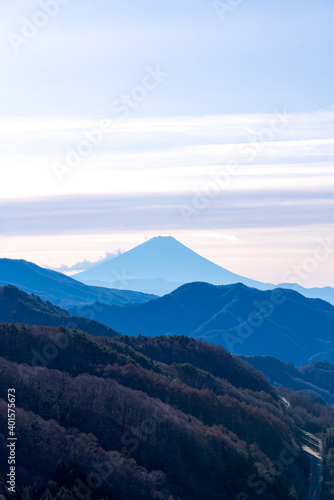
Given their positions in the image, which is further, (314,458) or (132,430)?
(314,458)

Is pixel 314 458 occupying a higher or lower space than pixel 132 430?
higher

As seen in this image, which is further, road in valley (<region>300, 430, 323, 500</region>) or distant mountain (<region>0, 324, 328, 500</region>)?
road in valley (<region>300, 430, 323, 500</region>)

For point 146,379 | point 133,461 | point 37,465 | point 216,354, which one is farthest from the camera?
point 216,354

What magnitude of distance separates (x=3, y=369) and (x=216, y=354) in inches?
3366

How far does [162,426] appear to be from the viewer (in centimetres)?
9738

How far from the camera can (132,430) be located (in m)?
94.9

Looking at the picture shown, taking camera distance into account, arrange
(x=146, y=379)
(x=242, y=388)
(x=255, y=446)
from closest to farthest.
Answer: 1. (x=255, y=446)
2. (x=146, y=379)
3. (x=242, y=388)

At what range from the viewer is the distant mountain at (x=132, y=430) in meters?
78.9

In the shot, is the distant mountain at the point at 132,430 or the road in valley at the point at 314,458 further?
the road in valley at the point at 314,458

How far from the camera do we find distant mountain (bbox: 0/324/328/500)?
7888 cm

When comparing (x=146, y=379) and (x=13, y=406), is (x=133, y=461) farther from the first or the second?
(x=146, y=379)

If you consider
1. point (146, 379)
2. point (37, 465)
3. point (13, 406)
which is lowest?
point (37, 465)

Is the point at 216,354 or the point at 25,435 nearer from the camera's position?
the point at 25,435

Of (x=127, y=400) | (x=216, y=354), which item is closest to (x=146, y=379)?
(x=127, y=400)
